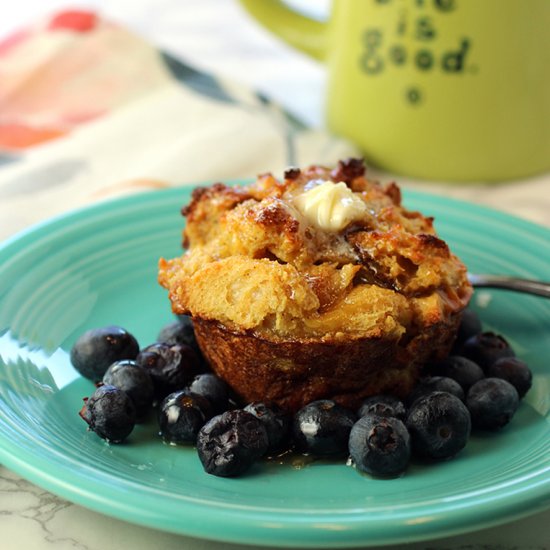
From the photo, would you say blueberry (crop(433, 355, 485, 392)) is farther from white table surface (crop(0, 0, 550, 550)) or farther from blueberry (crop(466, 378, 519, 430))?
white table surface (crop(0, 0, 550, 550))

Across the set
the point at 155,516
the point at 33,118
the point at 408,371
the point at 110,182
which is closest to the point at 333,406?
the point at 408,371

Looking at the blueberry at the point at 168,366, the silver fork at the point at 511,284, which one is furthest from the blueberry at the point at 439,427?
the silver fork at the point at 511,284

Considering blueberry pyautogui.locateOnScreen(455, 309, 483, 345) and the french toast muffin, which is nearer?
the french toast muffin

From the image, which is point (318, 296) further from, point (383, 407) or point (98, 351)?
point (98, 351)

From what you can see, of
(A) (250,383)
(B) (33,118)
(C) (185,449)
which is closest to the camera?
(C) (185,449)

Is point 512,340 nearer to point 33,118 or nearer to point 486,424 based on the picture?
point 486,424

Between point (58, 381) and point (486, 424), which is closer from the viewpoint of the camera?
point (486, 424)

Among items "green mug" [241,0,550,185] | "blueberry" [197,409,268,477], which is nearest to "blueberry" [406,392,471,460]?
"blueberry" [197,409,268,477]

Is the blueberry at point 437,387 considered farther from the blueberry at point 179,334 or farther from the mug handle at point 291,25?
the mug handle at point 291,25
